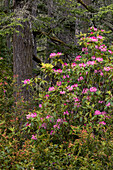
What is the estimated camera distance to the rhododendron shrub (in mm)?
3400

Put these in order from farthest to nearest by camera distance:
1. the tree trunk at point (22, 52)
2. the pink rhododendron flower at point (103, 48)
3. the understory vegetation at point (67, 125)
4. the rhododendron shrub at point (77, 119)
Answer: the tree trunk at point (22, 52) < the pink rhododendron flower at point (103, 48) < the rhododendron shrub at point (77, 119) < the understory vegetation at point (67, 125)

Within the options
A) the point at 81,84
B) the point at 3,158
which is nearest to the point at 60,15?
the point at 81,84

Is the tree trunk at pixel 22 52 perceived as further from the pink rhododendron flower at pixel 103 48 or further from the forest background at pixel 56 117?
the pink rhododendron flower at pixel 103 48

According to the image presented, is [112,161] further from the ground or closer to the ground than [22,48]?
closer to the ground

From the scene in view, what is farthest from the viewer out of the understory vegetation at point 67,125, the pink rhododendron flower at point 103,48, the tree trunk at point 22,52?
the tree trunk at point 22,52

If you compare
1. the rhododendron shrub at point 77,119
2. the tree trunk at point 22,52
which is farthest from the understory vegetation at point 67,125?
the tree trunk at point 22,52

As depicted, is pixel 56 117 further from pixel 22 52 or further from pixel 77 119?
pixel 22 52

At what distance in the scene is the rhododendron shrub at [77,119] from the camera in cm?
340

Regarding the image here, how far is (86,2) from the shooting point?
10195 millimetres

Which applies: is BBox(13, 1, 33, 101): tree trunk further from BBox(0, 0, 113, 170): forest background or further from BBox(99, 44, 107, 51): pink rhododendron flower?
BBox(99, 44, 107, 51): pink rhododendron flower

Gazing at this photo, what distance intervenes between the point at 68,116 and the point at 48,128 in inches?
19.2

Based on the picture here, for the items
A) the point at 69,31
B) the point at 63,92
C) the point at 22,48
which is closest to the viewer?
the point at 63,92

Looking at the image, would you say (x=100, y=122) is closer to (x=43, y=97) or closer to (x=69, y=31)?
(x=43, y=97)

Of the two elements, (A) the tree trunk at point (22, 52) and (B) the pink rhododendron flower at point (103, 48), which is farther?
(A) the tree trunk at point (22, 52)
